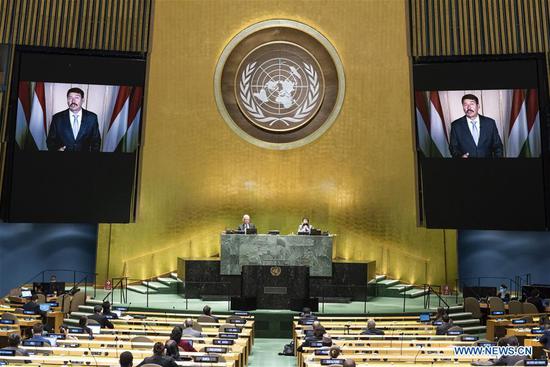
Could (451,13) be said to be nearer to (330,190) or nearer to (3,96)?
(330,190)

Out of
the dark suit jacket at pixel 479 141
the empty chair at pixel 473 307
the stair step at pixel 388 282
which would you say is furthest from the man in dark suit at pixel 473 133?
the stair step at pixel 388 282

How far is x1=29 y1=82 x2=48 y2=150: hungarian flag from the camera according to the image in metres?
17.5

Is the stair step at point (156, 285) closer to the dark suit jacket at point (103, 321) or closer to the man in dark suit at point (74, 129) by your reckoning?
the man in dark suit at point (74, 129)

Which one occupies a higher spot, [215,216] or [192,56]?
[192,56]

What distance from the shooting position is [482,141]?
57.5ft

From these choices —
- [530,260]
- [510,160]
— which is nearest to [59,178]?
[510,160]

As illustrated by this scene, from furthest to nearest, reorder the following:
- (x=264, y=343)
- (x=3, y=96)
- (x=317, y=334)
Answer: (x=3, y=96) < (x=264, y=343) < (x=317, y=334)

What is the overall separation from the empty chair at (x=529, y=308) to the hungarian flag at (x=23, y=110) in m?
11.8

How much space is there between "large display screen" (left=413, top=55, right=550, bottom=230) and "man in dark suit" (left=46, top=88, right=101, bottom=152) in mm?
7709

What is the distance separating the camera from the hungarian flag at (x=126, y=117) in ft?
58.1

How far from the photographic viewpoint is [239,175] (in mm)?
20000

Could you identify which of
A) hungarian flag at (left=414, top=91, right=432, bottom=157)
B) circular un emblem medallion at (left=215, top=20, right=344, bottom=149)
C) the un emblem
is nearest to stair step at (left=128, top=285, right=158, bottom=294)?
circular un emblem medallion at (left=215, top=20, right=344, bottom=149)

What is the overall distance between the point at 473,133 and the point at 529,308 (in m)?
4.30

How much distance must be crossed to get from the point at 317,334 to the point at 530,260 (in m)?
10.8
